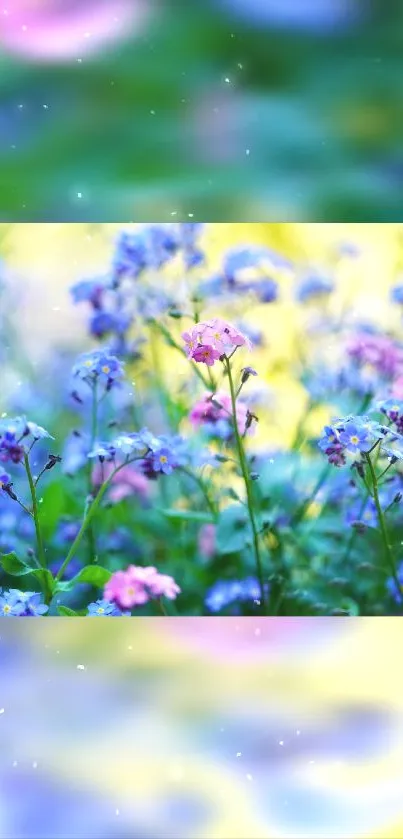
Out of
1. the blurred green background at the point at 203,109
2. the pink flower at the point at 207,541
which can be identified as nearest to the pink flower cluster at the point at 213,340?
the blurred green background at the point at 203,109

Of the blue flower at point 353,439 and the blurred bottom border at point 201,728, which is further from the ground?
the blue flower at point 353,439

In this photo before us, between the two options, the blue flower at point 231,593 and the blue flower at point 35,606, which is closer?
the blue flower at point 35,606

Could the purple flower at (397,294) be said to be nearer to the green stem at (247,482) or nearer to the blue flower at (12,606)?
the green stem at (247,482)

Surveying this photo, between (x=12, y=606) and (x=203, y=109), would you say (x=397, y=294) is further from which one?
(x=12, y=606)

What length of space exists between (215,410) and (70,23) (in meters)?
0.59

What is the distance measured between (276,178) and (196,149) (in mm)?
130

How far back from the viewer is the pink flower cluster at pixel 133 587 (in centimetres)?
124

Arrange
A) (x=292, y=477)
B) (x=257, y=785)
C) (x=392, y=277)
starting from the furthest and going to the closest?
(x=392, y=277) < (x=292, y=477) < (x=257, y=785)

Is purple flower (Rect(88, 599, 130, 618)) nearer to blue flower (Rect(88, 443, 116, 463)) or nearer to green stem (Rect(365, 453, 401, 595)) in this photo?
blue flower (Rect(88, 443, 116, 463))

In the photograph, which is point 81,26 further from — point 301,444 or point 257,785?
point 257,785

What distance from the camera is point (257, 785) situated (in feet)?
3.06

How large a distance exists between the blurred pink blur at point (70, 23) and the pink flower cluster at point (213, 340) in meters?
0.48

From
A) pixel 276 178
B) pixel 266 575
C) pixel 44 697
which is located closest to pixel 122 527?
pixel 266 575

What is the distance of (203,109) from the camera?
140 cm
